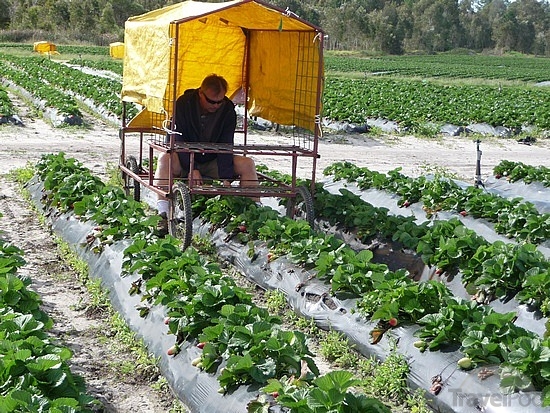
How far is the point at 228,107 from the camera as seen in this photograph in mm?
9078

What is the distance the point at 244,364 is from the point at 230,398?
0.78 feet

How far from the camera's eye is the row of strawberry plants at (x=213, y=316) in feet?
13.5

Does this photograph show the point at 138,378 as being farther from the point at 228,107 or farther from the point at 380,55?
the point at 380,55

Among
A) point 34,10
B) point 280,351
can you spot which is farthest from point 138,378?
point 34,10

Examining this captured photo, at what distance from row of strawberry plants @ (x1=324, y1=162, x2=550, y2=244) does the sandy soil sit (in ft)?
9.28

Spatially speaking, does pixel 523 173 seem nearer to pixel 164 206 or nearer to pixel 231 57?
pixel 231 57

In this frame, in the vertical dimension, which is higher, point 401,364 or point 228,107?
point 228,107

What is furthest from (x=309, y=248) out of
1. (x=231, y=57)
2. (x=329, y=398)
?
(x=231, y=57)

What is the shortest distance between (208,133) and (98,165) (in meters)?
4.74

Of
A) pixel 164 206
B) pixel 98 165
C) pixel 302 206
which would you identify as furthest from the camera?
pixel 98 165

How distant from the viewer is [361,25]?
83.9 m

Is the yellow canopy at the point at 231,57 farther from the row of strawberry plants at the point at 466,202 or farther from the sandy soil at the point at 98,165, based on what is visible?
the sandy soil at the point at 98,165

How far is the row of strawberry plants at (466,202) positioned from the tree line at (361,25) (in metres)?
53.5

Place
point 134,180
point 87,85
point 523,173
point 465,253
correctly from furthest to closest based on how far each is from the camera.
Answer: point 87,85 < point 523,173 < point 134,180 < point 465,253
